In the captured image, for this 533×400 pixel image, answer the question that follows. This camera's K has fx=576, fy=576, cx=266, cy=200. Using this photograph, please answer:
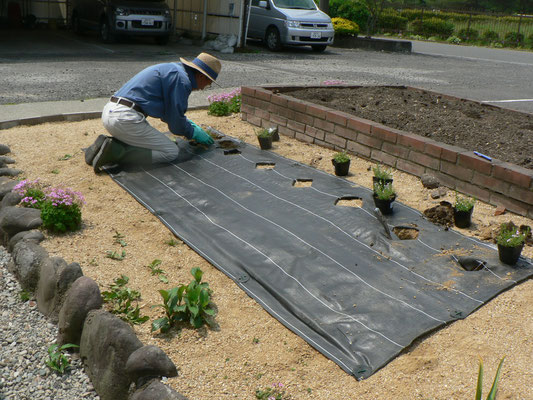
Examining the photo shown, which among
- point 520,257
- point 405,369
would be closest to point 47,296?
point 405,369

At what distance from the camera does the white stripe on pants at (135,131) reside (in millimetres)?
5738

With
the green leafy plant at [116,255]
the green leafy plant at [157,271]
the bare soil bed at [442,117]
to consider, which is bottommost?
the green leafy plant at [116,255]

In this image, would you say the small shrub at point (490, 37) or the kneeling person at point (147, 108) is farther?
the small shrub at point (490, 37)

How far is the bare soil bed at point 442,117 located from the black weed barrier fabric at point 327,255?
4.14 feet

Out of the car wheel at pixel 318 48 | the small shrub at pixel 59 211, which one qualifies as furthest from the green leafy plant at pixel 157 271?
the car wheel at pixel 318 48

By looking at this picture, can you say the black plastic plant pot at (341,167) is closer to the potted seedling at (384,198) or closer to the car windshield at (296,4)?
the potted seedling at (384,198)

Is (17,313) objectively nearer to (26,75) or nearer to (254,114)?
(254,114)

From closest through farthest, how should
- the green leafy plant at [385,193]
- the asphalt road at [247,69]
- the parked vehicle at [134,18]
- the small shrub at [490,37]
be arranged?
1. the green leafy plant at [385,193]
2. the asphalt road at [247,69]
3. the parked vehicle at [134,18]
4. the small shrub at [490,37]

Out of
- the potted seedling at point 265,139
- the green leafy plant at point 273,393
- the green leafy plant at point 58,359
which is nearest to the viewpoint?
the green leafy plant at point 273,393

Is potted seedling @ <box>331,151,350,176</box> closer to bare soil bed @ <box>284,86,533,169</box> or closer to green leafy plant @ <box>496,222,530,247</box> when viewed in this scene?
bare soil bed @ <box>284,86,533,169</box>

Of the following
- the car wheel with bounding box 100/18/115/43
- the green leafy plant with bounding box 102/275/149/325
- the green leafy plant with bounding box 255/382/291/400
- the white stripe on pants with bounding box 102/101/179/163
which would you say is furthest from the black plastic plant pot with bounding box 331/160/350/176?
the car wheel with bounding box 100/18/115/43

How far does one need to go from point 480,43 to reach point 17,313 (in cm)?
2912

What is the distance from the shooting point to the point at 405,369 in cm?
298

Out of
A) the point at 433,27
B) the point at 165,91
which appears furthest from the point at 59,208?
the point at 433,27
